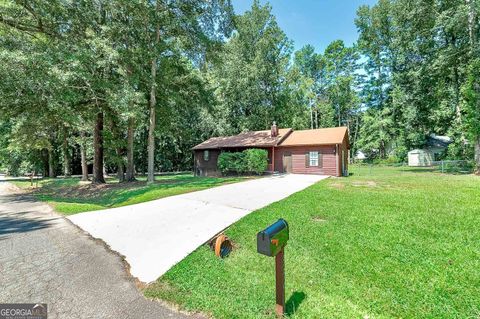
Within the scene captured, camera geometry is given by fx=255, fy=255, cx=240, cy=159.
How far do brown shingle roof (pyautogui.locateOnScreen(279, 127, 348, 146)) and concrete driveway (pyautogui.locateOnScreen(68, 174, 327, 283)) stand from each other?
1136cm

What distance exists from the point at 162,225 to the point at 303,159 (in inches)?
625

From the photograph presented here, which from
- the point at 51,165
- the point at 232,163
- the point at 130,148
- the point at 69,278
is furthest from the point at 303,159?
the point at 51,165

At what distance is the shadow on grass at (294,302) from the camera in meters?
2.87

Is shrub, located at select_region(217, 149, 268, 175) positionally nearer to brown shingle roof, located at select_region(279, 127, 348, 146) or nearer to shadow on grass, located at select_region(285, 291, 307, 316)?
brown shingle roof, located at select_region(279, 127, 348, 146)

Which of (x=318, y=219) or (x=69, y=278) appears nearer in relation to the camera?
(x=69, y=278)

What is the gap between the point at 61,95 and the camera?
12.0 m

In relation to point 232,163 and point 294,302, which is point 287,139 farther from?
point 294,302

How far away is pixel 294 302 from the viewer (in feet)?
9.97

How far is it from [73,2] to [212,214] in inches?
568

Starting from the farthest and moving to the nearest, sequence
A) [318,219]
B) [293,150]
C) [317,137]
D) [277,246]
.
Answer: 1. [293,150]
2. [317,137]
3. [318,219]
4. [277,246]

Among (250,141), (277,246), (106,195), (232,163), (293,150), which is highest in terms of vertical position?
→ (250,141)

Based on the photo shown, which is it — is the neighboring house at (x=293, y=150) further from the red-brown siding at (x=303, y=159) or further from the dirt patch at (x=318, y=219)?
the dirt patch at (x=318, y=219)

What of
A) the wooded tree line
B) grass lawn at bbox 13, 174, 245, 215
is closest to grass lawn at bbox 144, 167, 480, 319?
grass lawn at bbox 13, 174, 245, 215

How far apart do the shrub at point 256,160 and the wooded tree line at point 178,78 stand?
489 centimetres
